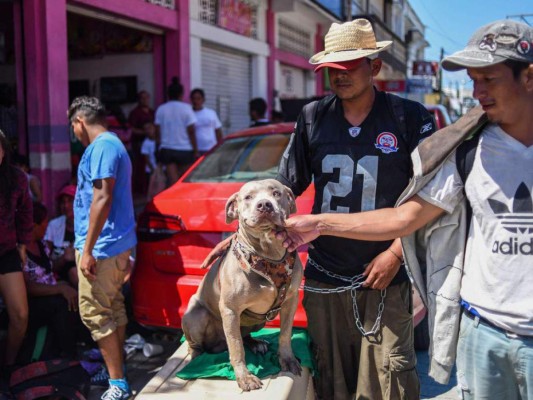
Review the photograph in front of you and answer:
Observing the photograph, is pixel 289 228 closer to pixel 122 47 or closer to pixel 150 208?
pixel 150 208

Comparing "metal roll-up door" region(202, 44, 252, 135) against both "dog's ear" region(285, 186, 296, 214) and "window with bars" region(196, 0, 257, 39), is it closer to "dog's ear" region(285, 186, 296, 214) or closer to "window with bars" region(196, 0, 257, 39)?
"window with bars" region(196, 0, 257, 39)

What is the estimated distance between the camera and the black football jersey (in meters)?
2.86

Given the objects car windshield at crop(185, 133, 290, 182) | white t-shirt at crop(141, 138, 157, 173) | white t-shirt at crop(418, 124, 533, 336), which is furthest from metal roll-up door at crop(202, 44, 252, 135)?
white t-shirt at crop(418, 124, 533, 336)

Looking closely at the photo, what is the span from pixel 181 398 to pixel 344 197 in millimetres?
1187

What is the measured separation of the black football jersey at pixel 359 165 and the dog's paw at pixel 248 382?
0.58 meters

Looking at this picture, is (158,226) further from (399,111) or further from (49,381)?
(399,111)

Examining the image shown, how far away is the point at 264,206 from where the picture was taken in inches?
103

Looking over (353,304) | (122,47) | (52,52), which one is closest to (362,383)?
(353,304)

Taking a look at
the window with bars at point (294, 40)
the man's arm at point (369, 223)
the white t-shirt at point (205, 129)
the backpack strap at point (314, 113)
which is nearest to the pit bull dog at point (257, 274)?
the man's arm at point (369, 223)

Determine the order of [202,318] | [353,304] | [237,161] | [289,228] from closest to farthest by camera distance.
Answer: [289,228], [353,304], [202,318], [237,161]

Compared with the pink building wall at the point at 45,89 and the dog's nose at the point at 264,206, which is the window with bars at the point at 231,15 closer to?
the pink building wall at the point at 45,89

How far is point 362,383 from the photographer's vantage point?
9.77 ft

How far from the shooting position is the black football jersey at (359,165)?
2857 millimetres

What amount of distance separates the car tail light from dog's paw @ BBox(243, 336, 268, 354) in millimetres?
1371
